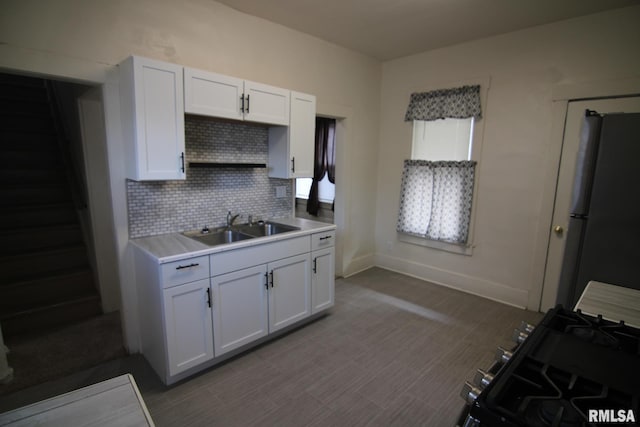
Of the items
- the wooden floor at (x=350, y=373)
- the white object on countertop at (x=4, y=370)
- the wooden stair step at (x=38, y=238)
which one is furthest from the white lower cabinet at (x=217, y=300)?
the wooden stair step at (x=38, y=238)

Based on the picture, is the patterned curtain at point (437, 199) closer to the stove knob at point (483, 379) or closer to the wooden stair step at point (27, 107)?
the stove knob at point (483, 379)

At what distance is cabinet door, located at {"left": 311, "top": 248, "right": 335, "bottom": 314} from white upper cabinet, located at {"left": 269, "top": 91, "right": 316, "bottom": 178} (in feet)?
2.64

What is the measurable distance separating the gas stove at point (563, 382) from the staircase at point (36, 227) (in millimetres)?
3585

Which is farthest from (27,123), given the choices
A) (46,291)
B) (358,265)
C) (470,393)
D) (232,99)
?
(470,393)

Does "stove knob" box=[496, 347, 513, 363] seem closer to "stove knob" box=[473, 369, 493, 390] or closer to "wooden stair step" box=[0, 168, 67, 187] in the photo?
"stove knob" box=[473, 369, 493, 390]

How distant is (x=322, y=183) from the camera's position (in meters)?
5.64

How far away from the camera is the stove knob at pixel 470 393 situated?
79cm

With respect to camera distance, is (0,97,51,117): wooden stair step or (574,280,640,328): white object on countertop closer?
(574,280,640,328): white object on countertop

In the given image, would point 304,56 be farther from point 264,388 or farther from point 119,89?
point 264,388

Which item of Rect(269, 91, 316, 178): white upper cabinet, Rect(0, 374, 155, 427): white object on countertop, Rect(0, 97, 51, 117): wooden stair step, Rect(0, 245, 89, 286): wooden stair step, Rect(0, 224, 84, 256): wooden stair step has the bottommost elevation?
Rect(0, 245, 89, 286): wooden stair step

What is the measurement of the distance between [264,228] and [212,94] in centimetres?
129

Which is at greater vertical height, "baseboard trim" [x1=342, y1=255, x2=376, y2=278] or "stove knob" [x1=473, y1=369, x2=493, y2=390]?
"stove knob" [x1=473, y1=369, x2=493, y2=390]

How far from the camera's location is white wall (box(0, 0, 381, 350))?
6.38 feet

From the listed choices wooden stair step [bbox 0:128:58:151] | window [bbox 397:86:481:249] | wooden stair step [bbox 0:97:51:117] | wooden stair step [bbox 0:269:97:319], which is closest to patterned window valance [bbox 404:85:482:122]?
window [bbox 397:86:481:249]
